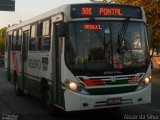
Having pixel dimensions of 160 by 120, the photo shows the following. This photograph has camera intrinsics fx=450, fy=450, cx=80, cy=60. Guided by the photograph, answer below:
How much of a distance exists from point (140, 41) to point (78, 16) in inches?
71.4

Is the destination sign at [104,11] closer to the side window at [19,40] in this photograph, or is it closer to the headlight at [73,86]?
the headlight at [73,86]

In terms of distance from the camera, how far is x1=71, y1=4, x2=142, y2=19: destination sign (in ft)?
38.1

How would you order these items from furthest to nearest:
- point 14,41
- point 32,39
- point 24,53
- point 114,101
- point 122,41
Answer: point 14,41, point 24,53, point 32,39, point 122,41, point 114,101

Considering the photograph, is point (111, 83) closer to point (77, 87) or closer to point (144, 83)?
point (77, 87)

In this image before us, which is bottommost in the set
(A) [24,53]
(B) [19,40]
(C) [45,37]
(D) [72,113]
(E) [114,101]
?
(D) [72,113]

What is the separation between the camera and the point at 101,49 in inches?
451

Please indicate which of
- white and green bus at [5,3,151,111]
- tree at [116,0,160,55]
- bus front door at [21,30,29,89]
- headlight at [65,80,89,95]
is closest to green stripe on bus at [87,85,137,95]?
white and green bus at [5,3,151,111]

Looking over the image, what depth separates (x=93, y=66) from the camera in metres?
11.3

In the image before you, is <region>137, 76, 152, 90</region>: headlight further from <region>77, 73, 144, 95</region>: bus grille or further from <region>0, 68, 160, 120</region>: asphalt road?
<region>0, 68, 160, 120</region>: asphalt road

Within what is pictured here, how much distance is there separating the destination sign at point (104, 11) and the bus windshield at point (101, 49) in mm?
244

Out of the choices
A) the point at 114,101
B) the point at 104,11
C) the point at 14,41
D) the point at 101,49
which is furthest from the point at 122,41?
the point at 14,41

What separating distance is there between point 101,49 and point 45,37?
2692 mm

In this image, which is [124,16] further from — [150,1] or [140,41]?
[150,1]

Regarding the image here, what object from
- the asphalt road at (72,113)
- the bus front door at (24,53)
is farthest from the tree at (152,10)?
the asphalt road at (72,113)
